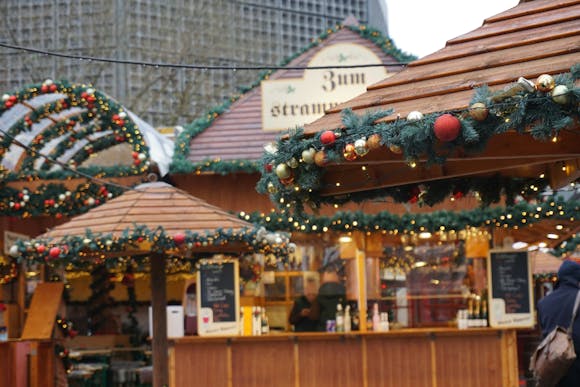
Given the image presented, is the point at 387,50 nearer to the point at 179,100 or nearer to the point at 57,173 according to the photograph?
the point at 57,173

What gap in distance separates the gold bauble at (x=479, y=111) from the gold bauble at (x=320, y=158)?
3.05 ft

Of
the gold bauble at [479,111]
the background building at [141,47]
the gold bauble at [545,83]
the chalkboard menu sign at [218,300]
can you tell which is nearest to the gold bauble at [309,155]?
the gold bauble at [479,111]

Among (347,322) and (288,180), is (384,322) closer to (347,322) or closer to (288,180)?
(347,322)

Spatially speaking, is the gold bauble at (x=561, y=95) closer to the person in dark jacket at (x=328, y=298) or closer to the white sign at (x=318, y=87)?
the person in dark jacket at (x=328, y=298)

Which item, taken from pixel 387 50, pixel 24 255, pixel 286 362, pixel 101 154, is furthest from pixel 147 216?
pixel 101 154

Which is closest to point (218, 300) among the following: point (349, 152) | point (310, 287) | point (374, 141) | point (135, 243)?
point (310, 287)

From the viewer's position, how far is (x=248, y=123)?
1783cm

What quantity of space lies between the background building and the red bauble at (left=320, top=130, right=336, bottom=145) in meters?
26.4

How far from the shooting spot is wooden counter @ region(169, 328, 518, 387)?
49.9 ft

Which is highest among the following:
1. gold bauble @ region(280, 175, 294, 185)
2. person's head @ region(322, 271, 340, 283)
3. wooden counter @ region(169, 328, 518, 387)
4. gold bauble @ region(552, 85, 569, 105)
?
gold bauble @ region(552, 85, 569, 105)

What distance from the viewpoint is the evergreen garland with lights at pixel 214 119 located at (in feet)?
54.2

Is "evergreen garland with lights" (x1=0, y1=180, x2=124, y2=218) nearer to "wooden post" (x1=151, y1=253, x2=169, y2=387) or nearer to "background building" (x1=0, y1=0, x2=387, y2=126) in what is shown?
"wooden post" (x1=151, y1=253, x2=169, y2=387)

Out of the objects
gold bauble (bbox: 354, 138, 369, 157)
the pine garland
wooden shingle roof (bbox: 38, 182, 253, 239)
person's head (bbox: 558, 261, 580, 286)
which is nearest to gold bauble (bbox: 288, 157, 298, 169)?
gold bauble (bbox: 354, 138, 369, 157)

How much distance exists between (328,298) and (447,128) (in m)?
11.1
